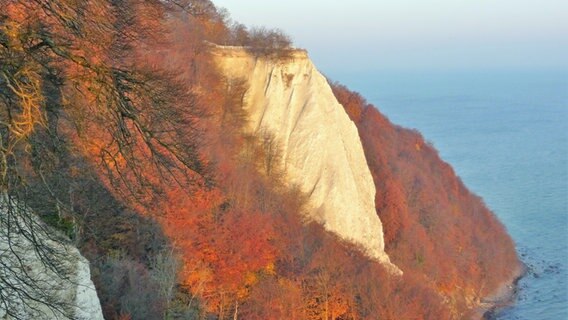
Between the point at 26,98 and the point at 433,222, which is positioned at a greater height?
the point at 26,98

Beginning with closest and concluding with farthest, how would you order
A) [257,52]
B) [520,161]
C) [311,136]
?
[311,136], [257,52], [520,161]

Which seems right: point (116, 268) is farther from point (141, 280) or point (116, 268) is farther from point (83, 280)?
point (83, 280)

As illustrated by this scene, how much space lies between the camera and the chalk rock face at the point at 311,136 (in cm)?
2848

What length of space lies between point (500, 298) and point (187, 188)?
33.1 meters

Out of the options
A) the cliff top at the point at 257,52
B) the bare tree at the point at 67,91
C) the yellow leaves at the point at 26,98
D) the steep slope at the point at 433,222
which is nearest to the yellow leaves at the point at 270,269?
the steep slope at the point at 433,222

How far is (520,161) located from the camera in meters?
62.8

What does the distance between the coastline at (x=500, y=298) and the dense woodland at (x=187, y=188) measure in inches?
26.3

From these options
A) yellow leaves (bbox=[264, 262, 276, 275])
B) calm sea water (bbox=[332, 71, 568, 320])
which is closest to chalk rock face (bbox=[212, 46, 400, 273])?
yellow leaves (bbox=[264, 262, 276, 275])

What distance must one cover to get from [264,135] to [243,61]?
4685 mm

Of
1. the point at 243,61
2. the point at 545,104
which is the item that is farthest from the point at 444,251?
the point at 545,104

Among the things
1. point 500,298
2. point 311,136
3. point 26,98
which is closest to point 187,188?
point 26,98

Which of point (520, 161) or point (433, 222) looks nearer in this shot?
point (433, 222)

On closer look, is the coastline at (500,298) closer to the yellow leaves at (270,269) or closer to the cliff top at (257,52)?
the yellow leaves at (270,269)

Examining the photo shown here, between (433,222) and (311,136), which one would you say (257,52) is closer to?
(311,136)
